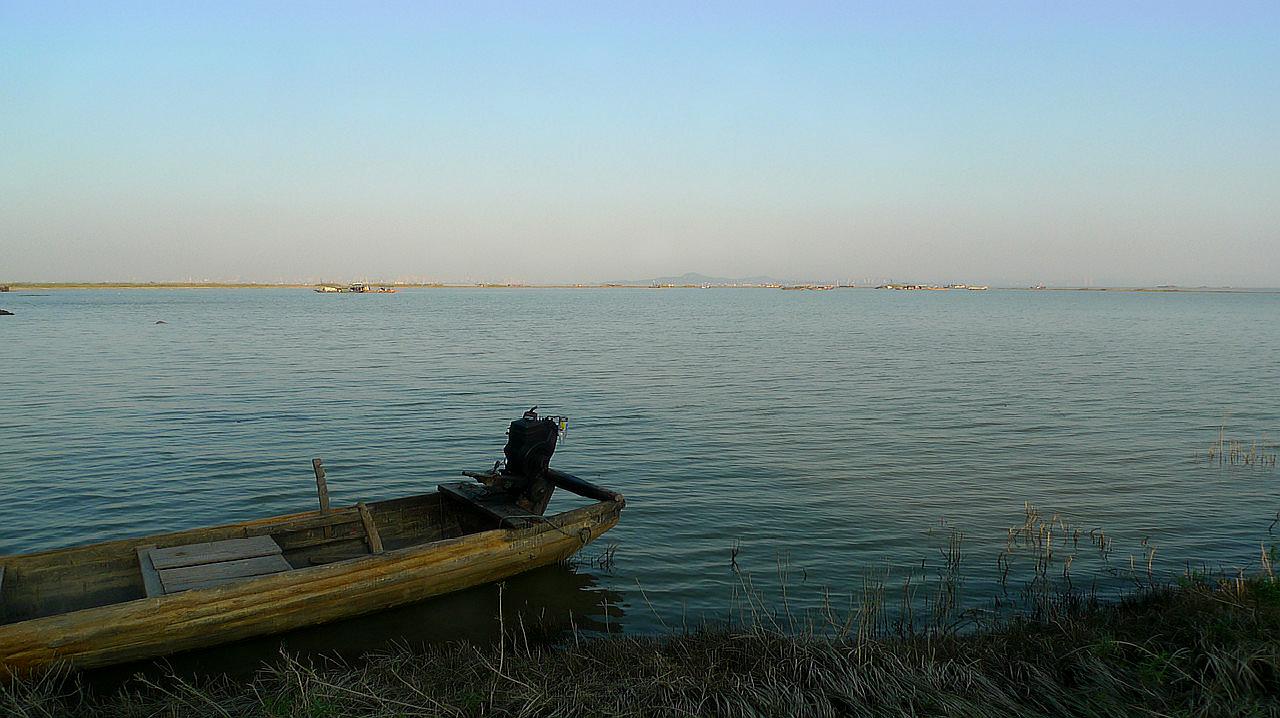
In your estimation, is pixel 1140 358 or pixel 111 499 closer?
pixel 111 499

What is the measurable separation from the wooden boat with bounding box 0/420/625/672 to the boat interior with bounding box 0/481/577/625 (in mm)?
14

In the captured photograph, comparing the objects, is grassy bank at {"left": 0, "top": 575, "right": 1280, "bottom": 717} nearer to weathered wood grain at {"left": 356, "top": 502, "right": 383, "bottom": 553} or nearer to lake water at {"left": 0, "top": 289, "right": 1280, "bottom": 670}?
weathered wood grain at {"left": 356, "top": 502, "right": 383, "bottom": 553}

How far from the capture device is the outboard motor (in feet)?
38.8

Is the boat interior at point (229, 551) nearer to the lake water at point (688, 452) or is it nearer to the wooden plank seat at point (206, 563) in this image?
the wooden plank seat at point (206, 563)

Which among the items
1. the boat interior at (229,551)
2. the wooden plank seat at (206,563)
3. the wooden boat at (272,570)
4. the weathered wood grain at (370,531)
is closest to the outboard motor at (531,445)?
the wooden boat at (272,570)

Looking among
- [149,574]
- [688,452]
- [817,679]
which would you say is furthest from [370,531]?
[688,452]

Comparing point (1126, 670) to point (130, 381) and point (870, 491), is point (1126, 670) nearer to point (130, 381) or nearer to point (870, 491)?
point (870, 491)

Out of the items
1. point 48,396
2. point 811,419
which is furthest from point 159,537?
point 48,396

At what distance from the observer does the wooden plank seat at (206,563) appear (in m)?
9.18

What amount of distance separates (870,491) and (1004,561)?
427 cm

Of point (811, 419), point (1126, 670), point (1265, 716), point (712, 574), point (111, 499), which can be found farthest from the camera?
point (811, 419)

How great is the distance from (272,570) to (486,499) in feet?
10.7

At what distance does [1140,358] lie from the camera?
4344 cm

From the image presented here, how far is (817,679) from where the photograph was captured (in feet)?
23.0
